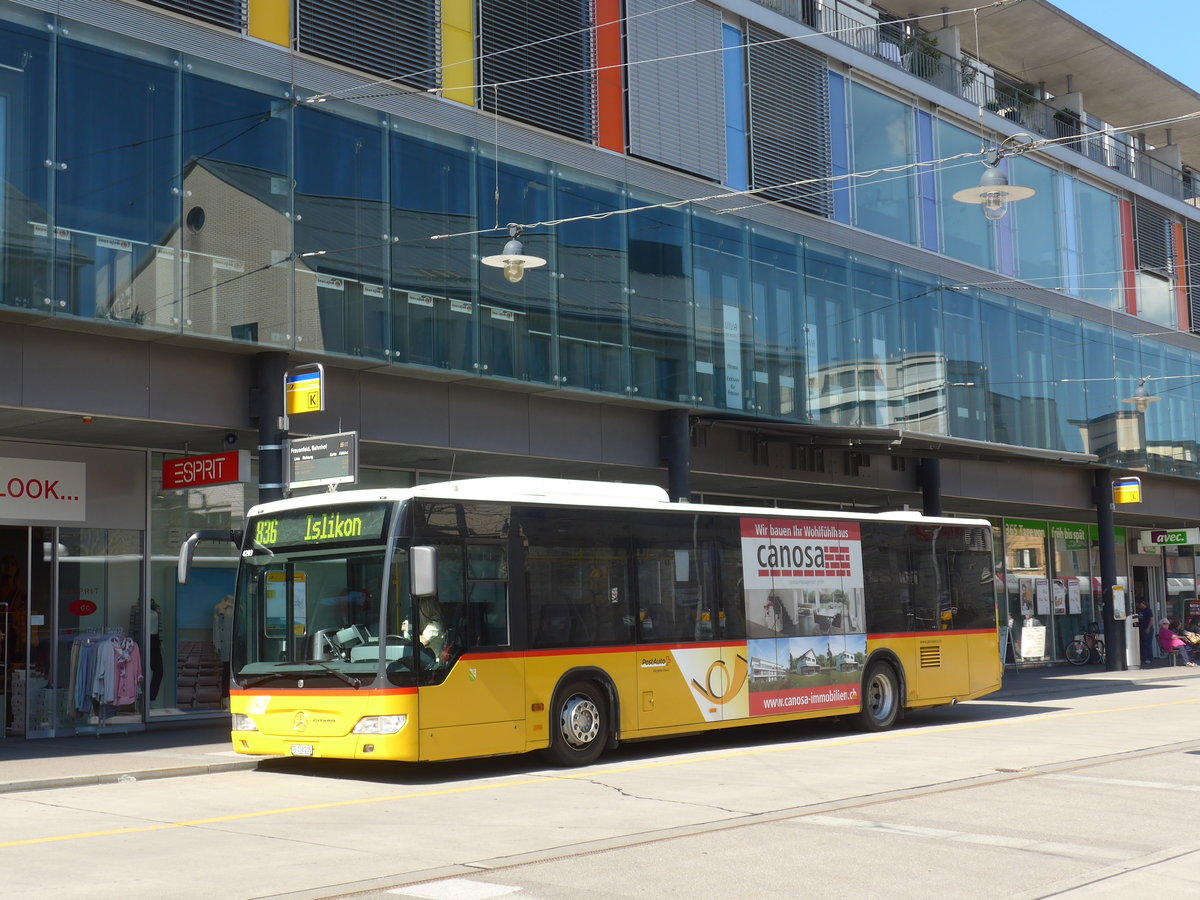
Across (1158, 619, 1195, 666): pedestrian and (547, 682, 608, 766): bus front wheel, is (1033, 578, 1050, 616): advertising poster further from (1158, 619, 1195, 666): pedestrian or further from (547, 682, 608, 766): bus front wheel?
(547, 682, 608, 766): bus front wheel

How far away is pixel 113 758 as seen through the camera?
628 inches

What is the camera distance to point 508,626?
14562mm

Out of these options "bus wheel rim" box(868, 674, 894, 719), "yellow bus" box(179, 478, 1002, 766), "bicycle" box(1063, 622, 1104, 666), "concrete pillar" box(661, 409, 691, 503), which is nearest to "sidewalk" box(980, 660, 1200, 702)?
"bicycle" box(1063, 622, 1104, 666)

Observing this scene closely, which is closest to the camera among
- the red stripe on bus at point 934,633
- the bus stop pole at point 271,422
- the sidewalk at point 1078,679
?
the bus stop pole at point 271,422

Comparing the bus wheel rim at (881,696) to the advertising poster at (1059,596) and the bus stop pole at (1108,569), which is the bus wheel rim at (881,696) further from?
the advertising poster at (1059,596)

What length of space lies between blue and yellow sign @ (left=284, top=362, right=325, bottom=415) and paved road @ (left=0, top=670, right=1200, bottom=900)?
4793 mm

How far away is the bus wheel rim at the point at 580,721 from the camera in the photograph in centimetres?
1512

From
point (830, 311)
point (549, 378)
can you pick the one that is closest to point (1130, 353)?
point (830, 311)

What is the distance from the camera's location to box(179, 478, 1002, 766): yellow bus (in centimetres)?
1371

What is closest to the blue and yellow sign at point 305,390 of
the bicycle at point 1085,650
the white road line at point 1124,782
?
the white road line at point 1124,782

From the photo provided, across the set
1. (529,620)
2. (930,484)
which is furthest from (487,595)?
(930,484)

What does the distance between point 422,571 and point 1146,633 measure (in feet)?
110

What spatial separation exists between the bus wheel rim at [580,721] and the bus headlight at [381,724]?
2.30 metres

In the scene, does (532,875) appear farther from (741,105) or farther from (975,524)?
(741,105)
